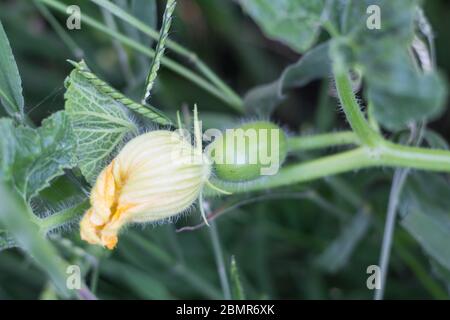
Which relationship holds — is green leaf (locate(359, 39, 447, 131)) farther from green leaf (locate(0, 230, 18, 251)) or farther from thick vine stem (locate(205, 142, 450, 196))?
green leaf (locate(0, 230, 18, 251))

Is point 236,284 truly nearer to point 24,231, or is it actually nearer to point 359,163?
point 359,163

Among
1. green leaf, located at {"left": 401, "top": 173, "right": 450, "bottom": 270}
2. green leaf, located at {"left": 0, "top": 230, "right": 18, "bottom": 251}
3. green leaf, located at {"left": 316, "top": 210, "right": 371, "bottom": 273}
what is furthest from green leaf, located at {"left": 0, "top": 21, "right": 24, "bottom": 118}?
green leaf, located at {"left": 316, "top": 210, "right": 371, "bottom": 273}

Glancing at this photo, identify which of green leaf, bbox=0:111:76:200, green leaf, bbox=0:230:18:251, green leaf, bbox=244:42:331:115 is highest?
green leaf, bbox=244:42:331:115

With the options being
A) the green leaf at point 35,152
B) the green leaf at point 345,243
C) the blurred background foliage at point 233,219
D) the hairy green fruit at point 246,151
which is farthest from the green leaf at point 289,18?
the green leaf at point 345,243

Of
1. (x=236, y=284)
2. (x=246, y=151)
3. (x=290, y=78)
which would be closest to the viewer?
(x=246, y=151)

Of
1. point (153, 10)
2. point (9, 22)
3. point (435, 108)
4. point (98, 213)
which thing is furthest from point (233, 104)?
point (9, 22)

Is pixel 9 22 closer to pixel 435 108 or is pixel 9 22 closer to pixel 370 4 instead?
pixel 370 4

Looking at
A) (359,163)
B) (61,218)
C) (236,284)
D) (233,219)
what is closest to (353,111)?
(359,163)
